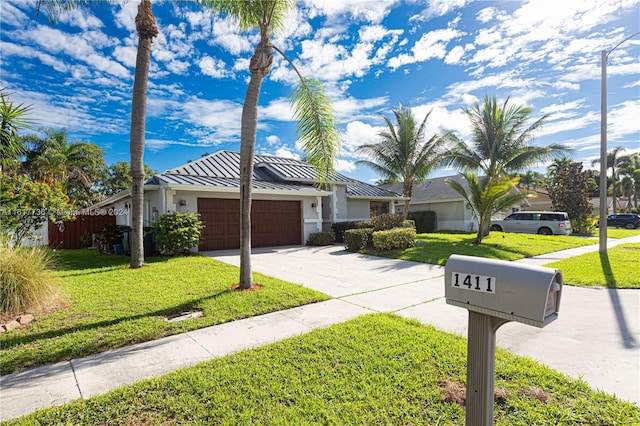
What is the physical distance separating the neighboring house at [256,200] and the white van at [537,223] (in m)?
9.32

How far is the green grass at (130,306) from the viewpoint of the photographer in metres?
3.96

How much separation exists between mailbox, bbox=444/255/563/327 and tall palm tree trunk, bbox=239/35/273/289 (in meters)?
5.24

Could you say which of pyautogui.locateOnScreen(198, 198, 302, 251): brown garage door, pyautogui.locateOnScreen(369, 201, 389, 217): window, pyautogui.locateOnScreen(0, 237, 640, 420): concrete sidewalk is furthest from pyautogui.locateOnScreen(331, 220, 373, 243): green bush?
pyautogui.locateOnScreen(0, 237, 640, 420): concrete sidewalk

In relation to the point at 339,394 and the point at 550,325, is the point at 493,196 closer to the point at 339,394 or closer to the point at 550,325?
the point at 550,325

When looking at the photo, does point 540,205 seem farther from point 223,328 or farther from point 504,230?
point 223,328

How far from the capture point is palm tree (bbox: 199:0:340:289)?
650 cm

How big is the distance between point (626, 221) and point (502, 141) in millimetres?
21593

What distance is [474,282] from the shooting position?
1711 mm

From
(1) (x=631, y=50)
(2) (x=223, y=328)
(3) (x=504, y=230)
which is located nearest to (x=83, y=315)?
(2) (x=223, y=328)

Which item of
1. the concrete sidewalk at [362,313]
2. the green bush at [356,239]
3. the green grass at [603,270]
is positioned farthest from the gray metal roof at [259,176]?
the green grass at [603,270]

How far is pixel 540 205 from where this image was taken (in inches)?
1464

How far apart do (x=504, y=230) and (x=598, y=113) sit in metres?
11.6

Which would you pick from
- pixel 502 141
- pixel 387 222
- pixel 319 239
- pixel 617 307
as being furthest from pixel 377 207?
pixel 617 307

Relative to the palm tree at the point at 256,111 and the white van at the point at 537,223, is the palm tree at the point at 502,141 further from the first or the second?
the palm tree at the point at 256,111
